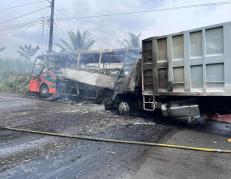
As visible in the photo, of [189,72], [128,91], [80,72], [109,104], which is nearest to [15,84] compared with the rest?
[80,72]

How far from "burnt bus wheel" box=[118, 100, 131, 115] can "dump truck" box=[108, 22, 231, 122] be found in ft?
3.53

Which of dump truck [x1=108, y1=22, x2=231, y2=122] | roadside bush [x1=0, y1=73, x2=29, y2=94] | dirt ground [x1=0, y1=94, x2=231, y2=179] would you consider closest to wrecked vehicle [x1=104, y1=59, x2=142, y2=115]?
dump truck [x1=108, y1=22, x2=231, y2=122]

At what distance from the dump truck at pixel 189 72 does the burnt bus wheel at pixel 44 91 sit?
7.81 meters

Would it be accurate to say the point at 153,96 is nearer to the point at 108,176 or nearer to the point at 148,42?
the point at 148,42

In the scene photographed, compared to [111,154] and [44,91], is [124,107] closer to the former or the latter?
[111,154]

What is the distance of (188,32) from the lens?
6086 mm

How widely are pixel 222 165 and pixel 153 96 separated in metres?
3.36

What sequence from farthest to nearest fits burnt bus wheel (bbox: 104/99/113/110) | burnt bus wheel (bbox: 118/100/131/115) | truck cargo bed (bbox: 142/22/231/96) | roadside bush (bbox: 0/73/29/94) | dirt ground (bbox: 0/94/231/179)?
1. roadside bush (bbox: 0/73/29/94)
2. burnt bus wheel (bbox: 104/99/113/110)
3. burnt bus wheel (bbox: 118/100/131/115)
4. truck cargo bed (bbox: 142/22/231/96)
5. dirt ground (bbox: 0/94/231/179)

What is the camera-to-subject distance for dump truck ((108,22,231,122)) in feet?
18.3

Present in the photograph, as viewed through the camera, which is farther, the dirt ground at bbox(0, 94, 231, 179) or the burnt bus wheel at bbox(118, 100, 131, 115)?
the burnt bus wheel at bbox(118, 100, 131, 115)

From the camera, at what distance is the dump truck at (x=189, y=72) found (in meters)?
5.58

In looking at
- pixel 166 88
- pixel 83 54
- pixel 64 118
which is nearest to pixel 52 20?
pixel 83 54

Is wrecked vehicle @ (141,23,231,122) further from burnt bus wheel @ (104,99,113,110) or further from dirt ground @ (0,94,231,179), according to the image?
burnt bus wheel @ (104,99,113,110)

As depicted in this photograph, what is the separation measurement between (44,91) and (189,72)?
10.1 m
